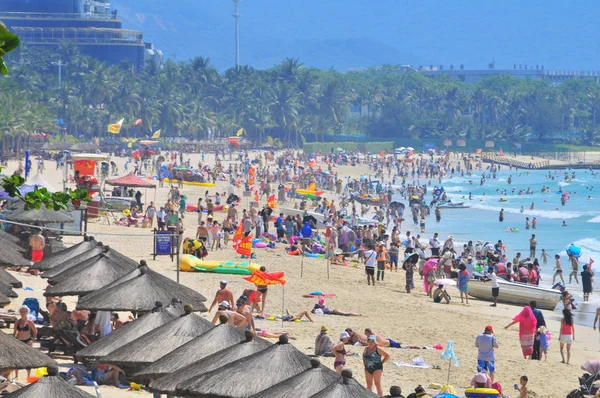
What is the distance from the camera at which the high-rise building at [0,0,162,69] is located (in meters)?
137

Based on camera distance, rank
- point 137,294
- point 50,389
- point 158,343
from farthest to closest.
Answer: point 137,294 < point 158,343 < point 50,389

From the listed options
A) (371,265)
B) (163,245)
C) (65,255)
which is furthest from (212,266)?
(65,255)

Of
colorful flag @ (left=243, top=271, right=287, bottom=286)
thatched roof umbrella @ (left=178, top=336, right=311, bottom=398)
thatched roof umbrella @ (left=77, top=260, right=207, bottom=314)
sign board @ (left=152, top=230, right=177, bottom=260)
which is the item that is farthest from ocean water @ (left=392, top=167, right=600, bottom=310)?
thatched roof umbrella @ (left=178, top=336, right=311, bottom=398)

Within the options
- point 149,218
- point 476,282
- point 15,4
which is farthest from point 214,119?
point 476,282

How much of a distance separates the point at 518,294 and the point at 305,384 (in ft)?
52.9

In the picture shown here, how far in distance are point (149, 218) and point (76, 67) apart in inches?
3166

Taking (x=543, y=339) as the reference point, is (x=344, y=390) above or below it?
above

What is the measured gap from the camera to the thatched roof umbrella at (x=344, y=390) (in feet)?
29.9

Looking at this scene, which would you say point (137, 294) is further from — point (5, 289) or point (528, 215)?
point (528, 215)

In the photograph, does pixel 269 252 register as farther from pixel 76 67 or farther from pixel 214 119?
pixel 76 67

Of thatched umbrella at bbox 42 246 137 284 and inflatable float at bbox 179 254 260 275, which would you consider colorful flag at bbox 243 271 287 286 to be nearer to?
thatched umbrella at bbox 42 246 137 284

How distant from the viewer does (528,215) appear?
60.3 meters

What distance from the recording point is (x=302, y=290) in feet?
73.5

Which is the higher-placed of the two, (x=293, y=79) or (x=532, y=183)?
(x=293, y=79)
